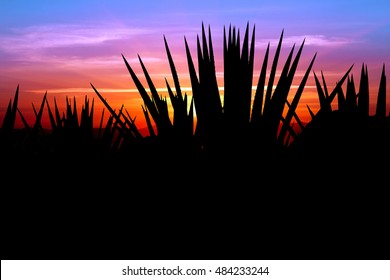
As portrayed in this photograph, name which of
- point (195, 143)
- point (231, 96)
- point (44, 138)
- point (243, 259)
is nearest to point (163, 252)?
point (243, 259)

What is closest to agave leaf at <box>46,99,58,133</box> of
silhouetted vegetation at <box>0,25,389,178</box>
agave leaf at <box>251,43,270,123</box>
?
silhouetted vegetation at <box>0,25,389,178</box>

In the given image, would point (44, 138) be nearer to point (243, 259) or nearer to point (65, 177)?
point (65, 177)

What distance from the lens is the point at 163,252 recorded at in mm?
1440

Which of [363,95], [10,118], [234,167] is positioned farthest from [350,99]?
[10,118]

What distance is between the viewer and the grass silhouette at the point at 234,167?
1.41m

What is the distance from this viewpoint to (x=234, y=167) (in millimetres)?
1433

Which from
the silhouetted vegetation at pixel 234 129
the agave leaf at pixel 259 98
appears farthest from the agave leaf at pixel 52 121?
the agave leaf at pixel 259 98

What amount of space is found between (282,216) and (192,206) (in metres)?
0.23

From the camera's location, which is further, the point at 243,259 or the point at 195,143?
the point at 195,143

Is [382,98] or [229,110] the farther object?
[382,98]

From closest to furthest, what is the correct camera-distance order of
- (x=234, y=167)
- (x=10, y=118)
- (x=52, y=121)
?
(x=234, y=167), (x=10, y=118), (x=52, y=121)

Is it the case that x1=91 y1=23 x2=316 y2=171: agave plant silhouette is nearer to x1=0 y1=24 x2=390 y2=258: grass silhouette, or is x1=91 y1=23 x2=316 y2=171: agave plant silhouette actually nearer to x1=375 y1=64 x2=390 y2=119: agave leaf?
x1=0 y1=24 x2=390 y2=258: grass silhouette

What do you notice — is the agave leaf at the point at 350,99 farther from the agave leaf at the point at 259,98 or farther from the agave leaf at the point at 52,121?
the agave leaf at the point at 52,121

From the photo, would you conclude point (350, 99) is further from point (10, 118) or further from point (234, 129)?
point (10, 118)
